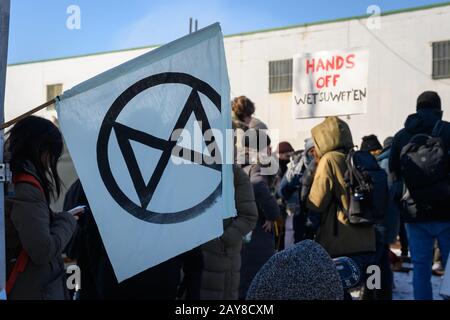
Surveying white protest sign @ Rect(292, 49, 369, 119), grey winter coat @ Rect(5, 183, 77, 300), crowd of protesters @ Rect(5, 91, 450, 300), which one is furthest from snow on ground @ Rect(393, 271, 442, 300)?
grey winter coat @ Rect(5, 183, 77, 300)

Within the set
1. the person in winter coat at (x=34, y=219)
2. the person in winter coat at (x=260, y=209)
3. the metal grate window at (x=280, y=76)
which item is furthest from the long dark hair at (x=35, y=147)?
the metal grate window at (x=280, y=76)

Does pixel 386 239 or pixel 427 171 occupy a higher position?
pixel 427 171

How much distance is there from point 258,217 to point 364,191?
34.6 inches

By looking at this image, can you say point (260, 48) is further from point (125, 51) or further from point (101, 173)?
point (101, 173)

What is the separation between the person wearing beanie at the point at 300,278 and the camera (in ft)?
4.76

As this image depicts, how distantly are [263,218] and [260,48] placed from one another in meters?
12.3

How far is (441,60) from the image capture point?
14047mm

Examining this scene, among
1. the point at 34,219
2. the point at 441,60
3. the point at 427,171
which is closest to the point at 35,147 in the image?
the point at 34,219

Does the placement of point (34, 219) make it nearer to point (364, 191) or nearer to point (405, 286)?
point (364, 191)

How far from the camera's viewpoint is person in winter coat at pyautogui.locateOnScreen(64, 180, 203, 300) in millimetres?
3090

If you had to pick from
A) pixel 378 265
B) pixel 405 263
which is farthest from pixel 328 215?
pixel 405 263


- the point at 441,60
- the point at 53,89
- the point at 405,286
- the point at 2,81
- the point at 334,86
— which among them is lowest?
Answer: the point at 405,286

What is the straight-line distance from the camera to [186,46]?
2.58m

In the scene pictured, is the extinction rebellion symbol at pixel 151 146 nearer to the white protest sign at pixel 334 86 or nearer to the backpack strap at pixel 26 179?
the backpack strap at pixel 26 179
